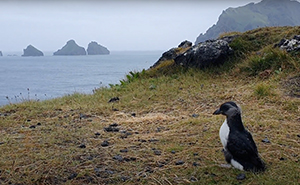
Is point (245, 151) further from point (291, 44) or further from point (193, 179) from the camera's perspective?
point (291, 44)

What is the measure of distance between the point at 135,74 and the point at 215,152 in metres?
6.08

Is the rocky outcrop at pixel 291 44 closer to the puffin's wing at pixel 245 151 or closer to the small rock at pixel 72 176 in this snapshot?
the puffin's wing at pixel 245 151

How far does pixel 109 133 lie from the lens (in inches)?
184

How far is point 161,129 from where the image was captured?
4.83m

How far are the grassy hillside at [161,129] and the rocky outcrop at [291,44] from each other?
0.91 ft

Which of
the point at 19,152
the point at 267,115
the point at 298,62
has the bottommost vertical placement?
the point at 19,152

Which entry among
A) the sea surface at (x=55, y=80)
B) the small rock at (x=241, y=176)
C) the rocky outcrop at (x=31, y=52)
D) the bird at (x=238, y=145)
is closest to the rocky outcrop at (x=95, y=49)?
the rocky outcrop at (x=31, y=52)

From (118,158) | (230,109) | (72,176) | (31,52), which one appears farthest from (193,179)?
(31,52)

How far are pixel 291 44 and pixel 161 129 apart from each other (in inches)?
192

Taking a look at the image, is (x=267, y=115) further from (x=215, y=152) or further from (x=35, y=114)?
(x=35, y=114)

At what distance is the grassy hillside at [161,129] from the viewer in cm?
326

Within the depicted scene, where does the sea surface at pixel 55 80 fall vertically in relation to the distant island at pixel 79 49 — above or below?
below

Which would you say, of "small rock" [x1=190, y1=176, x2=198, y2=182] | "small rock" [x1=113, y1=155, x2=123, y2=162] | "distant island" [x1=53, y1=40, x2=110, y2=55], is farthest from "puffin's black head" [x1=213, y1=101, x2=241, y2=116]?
"distant island" [x1=53, y1=40, x2=110, y2=55]

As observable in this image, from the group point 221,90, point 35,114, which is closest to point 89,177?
point 35,114
